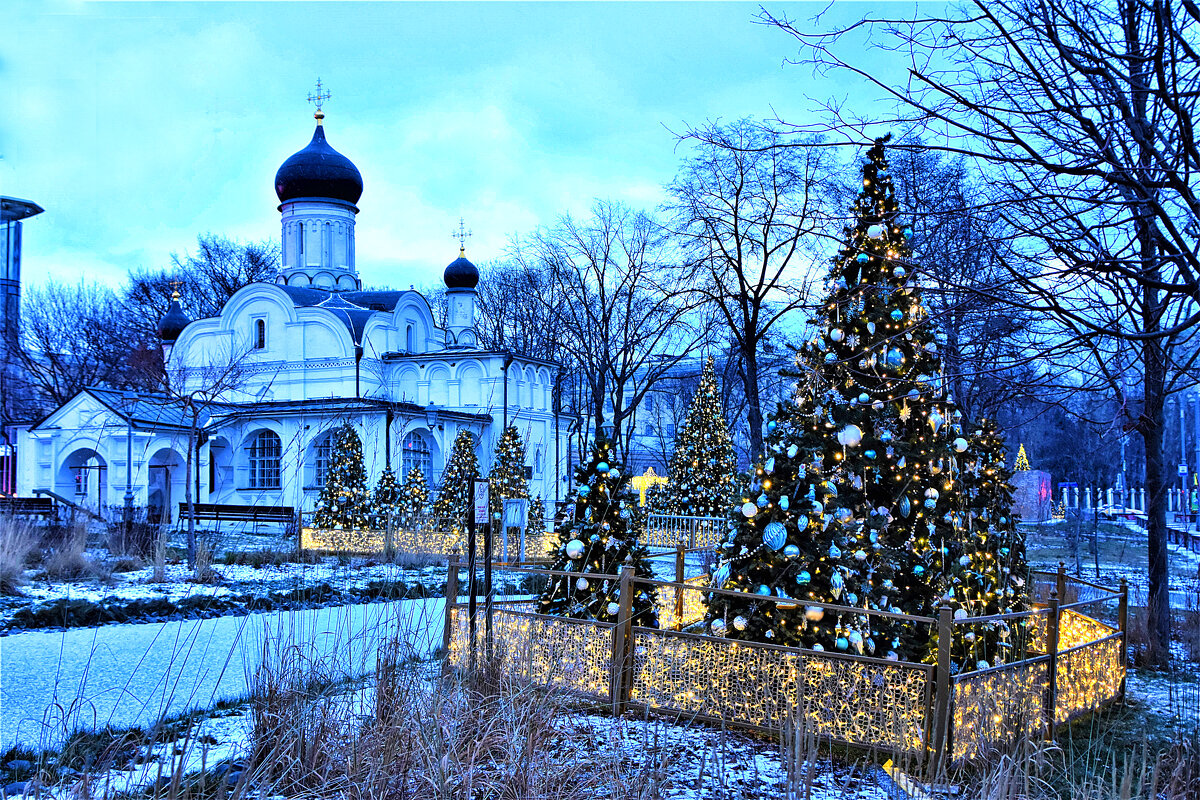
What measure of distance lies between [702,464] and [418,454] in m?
11.0

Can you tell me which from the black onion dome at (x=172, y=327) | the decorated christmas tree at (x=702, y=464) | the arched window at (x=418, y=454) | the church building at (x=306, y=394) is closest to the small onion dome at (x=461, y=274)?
the church building at (x=306, y=394)

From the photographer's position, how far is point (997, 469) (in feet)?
32.0

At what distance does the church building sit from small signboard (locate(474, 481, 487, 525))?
1804 cm

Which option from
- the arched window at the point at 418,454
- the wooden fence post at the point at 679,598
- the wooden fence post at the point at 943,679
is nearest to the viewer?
the wooden fence post at the point at 943,679

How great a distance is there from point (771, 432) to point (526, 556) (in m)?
13.1

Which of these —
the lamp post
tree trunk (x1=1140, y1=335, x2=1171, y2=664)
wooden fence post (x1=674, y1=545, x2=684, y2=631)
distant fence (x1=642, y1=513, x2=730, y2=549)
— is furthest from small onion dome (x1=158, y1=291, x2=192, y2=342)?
tree trunk (x1=1140, y1=335, x2=1171, y2=664)

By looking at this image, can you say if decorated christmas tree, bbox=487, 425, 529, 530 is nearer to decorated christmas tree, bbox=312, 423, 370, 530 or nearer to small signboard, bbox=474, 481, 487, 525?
decorated christmas tree, bbox=312, 423, 370, 530

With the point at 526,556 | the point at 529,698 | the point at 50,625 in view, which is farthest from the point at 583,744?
the point at 526,556

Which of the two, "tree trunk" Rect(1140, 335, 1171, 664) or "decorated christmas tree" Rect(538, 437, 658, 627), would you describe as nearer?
"decorated christmas tree" Rect(538, 437, 658, 627)

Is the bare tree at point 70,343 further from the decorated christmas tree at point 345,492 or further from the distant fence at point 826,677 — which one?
the distant fence at point 826,677

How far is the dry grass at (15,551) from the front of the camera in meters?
11.2

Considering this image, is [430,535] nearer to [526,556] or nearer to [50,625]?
[526,556]

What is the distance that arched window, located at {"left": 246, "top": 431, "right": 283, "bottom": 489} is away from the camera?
30.5m

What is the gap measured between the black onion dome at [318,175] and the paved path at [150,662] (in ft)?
91.7
